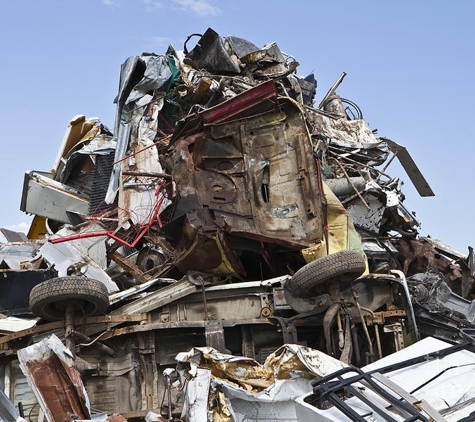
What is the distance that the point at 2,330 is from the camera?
33.1ft

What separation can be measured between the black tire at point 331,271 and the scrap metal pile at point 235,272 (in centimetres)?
2

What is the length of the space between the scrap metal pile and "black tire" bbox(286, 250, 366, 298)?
2 cm

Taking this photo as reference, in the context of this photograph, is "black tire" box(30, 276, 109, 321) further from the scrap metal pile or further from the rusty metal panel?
the rusty metal panel

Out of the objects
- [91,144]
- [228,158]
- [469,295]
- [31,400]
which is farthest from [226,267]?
[91,144]

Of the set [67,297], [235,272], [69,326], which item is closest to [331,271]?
[235,272]

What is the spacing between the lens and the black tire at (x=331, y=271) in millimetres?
8312

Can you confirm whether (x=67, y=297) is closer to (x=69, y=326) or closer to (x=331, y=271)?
(x=69, y=326)

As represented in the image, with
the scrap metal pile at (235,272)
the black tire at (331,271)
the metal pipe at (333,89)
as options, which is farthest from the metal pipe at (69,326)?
the metal pipe at (333,89)

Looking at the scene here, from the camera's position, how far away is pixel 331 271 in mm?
8328

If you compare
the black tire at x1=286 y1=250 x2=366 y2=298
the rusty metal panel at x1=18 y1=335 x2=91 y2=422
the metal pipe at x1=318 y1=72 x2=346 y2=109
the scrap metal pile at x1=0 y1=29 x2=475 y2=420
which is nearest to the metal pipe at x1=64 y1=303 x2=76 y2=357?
the scrap metal pile at x1=0 y1=29 x2=475 y2=420

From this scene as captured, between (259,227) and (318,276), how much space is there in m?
1.66

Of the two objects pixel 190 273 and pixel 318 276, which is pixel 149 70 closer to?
pixel 190 273

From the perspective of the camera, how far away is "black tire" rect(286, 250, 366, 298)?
8.31 m

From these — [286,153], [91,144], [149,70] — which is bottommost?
[286,153]
